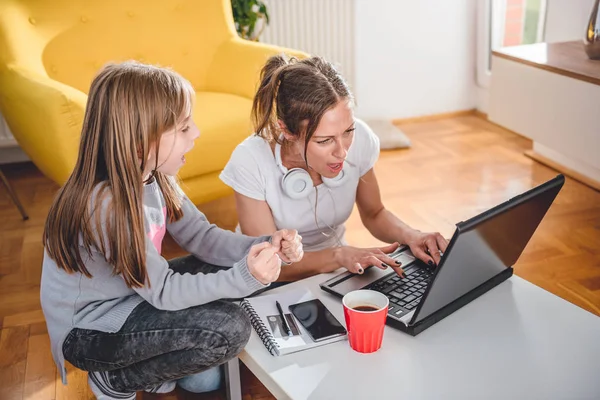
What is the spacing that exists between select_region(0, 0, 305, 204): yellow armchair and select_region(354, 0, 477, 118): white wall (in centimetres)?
105

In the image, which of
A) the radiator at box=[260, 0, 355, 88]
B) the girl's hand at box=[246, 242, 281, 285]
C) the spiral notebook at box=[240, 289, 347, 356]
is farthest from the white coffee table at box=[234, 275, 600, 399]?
the radiator at box=[260, 0, 355, 88]

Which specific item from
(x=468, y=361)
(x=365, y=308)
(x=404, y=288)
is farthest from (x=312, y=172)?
(x=468, y=361)

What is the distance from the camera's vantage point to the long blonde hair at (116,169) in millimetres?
1218

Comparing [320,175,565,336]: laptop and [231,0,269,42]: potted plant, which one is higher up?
[231,0,269,42]: potted plant

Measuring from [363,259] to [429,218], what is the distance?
3.88 ft

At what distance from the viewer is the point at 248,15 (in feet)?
10.2

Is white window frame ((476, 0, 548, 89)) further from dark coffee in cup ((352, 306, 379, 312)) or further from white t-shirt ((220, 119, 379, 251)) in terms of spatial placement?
dark coffee in cup ((352, 306, 379, 312))

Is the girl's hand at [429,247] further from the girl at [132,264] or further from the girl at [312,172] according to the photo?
the girl at [132,264]

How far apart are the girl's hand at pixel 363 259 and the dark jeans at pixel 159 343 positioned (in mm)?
252

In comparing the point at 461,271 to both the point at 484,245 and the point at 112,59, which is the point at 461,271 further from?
the point at 112,59

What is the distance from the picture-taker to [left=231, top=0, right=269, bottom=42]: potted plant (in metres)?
3.09

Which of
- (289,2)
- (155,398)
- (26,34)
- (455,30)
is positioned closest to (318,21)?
(289,2)

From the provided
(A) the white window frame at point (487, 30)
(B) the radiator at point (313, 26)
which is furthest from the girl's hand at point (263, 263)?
(A) the white window frame at point (487, 30)

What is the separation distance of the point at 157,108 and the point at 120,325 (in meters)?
0.43
